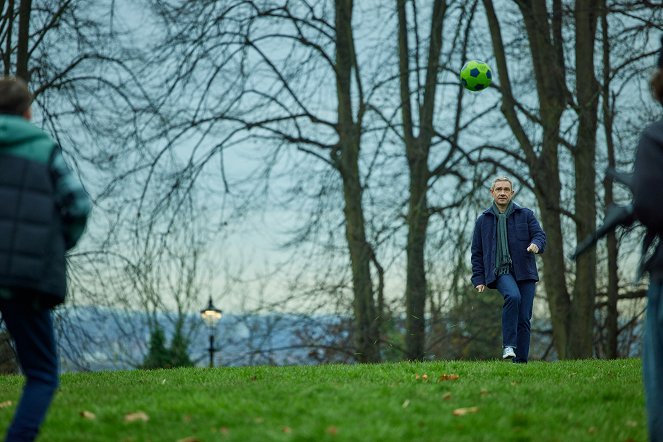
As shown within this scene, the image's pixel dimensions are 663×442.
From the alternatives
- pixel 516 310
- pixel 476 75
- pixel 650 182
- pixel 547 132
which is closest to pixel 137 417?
pixel 650 182

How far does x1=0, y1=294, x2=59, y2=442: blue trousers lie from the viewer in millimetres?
5098

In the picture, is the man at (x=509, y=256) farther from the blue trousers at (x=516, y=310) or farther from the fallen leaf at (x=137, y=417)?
the fallen leaf at (x=137, y=417)

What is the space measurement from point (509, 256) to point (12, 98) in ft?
21.6

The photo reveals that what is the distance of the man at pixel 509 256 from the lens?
10.4 m

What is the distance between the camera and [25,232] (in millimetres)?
5008

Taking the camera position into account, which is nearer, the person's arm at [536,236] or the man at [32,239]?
the man at [32,239]

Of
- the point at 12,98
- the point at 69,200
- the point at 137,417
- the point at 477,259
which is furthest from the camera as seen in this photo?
the point at 477,259

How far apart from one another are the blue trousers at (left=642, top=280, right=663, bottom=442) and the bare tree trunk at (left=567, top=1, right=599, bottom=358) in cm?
1181

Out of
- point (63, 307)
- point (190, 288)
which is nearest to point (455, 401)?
point (63, 307)

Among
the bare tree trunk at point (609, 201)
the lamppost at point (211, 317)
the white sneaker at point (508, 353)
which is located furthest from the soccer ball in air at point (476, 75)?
the lamppost at point (211, 317)

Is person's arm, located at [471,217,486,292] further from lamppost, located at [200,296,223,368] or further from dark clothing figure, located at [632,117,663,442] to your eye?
lamppost, located at [200,296,223,368]

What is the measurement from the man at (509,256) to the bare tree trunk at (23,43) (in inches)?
389

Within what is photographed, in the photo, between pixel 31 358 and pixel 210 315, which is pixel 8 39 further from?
pixel 31 358

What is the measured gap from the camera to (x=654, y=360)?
489 centimetres
